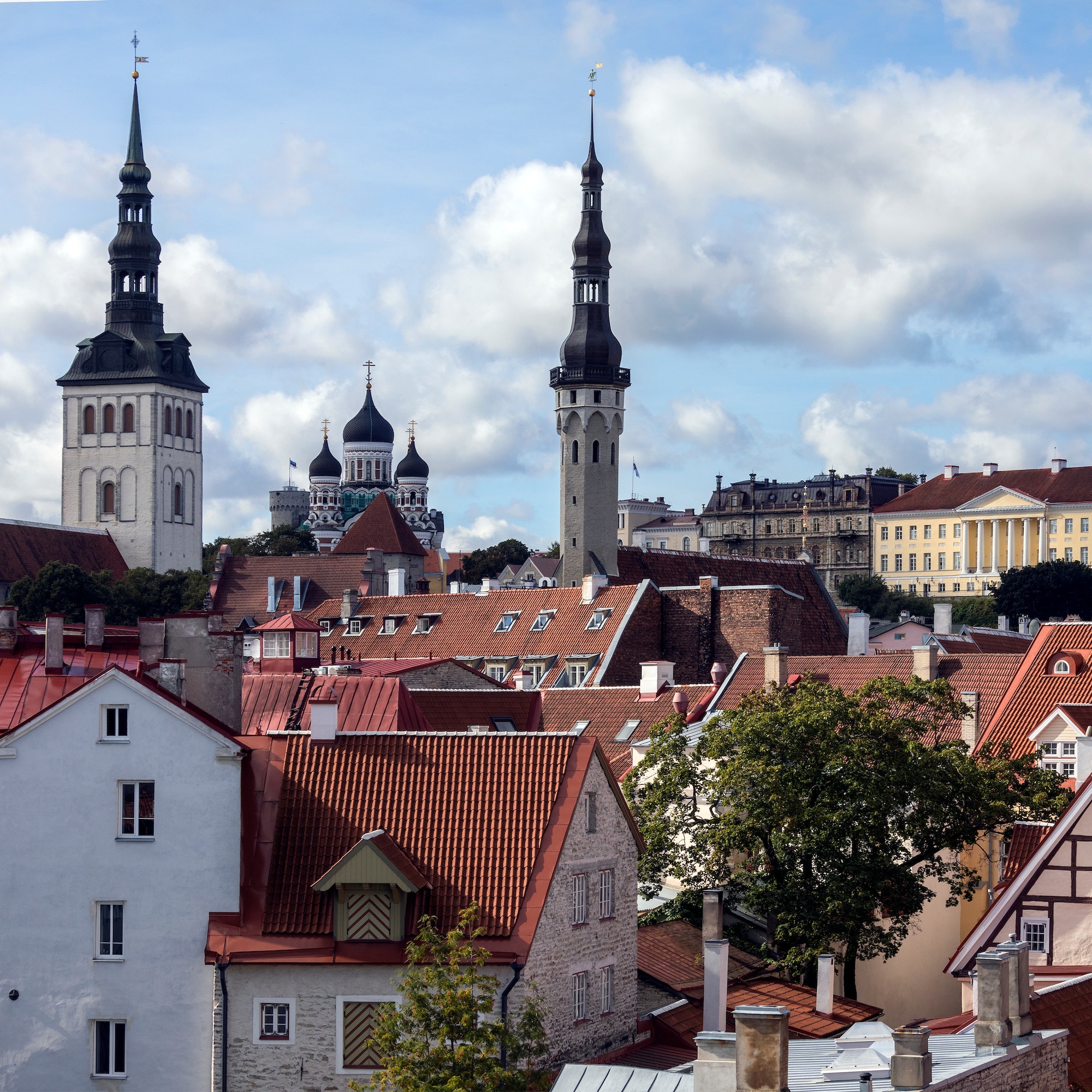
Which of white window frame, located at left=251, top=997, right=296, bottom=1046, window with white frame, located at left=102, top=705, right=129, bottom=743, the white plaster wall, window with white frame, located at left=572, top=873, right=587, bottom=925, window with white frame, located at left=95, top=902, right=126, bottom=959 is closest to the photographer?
white window frame, located at left=251, top=997, right=296, bottom=1046

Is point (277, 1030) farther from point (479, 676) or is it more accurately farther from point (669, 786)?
point (479, 676)

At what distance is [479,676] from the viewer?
56500 mm

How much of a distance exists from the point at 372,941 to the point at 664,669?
1291 inches

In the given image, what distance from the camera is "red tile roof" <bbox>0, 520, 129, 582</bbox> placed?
150m

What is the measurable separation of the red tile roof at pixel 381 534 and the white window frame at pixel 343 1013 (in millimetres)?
128379

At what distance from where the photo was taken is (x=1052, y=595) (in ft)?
510

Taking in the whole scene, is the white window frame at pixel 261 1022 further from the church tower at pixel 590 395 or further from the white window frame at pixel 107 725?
the church tower at pixel 590 395

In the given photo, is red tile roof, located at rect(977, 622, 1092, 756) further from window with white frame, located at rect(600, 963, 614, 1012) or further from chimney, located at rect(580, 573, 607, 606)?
chimney, located at rect(580, 573, 607, 606)

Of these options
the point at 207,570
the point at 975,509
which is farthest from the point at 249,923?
the point at 975,509

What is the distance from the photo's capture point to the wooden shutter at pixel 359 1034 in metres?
27.5

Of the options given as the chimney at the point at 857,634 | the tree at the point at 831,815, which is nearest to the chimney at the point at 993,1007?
the tree at the point at 831,815

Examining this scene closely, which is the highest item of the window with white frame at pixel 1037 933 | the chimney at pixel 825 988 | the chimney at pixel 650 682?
the chimney at pixel 650 682

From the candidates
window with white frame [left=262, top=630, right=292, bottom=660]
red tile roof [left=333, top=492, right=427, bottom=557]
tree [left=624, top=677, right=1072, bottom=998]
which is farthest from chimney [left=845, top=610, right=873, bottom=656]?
red tile roof [left=333, top=492, right=427, bottom=557]

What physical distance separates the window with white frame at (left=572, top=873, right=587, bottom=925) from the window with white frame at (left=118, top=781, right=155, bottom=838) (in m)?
6.23
